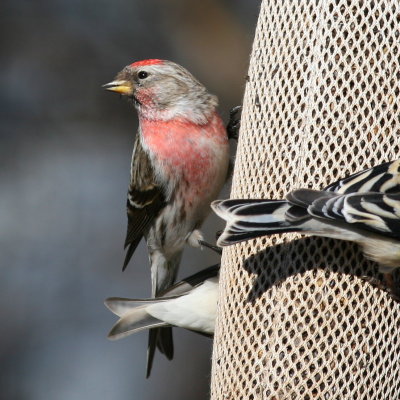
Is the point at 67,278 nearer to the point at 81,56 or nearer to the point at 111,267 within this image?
the point at 111,267

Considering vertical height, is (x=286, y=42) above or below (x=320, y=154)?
above

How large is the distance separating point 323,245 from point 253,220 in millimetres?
366

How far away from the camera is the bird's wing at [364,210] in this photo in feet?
9.95

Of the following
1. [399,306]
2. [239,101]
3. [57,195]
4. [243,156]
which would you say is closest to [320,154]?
[243,156]

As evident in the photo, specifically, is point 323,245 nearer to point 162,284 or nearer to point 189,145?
point 189,145

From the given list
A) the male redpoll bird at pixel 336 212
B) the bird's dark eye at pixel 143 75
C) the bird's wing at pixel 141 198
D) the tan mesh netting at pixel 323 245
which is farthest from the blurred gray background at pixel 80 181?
the male redpoll bird at pixel 336 212

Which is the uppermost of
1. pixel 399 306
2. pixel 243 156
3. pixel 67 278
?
pixel 243 156

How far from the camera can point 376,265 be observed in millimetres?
3379

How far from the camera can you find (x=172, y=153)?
15.7 feet

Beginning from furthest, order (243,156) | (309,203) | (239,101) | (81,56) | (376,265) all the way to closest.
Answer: (81,56) → (239,101) → (243,156) → (376,265) → (309,203)

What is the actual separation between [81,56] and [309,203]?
174 inches

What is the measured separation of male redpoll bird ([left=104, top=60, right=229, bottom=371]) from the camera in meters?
4.70

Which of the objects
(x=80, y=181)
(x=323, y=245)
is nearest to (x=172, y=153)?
(x=323, y=245)

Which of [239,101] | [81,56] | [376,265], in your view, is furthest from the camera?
[81,56]
